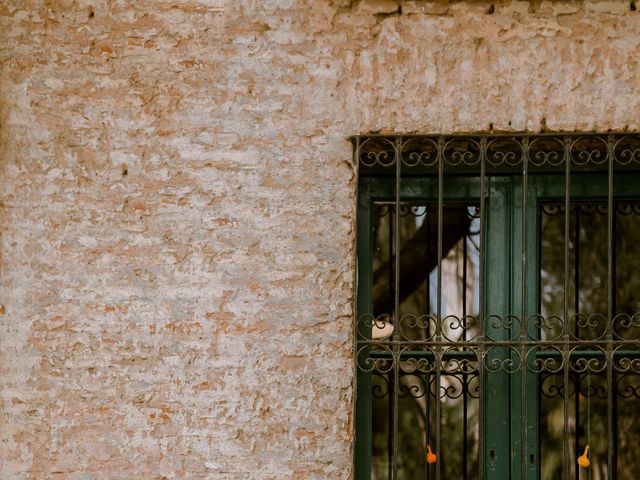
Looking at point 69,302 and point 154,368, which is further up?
point 69,302

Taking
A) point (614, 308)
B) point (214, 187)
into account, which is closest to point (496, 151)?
point (614, 308)

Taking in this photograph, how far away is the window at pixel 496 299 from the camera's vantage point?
3464mm

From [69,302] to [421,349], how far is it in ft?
4.75

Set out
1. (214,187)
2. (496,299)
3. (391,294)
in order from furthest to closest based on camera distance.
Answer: (391,294) → (496,299) → (214,187)

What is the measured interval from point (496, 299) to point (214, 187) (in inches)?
49.6

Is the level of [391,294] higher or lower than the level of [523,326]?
higher

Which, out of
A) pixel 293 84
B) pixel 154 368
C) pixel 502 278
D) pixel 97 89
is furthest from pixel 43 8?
pixel 502 278

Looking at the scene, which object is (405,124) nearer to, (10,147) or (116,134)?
(116,134)

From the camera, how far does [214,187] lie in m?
3.42

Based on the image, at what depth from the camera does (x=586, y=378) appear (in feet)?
11.6

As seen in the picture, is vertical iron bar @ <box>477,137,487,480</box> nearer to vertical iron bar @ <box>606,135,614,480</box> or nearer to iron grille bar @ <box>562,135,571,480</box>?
iron grille bar @ <box>562,135,571,480</box>

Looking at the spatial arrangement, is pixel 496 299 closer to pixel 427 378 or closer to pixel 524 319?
pixel 524 319

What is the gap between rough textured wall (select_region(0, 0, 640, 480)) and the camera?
3.36m

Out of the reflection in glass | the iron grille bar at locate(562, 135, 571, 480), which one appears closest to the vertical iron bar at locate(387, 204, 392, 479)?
the reflection in glass
